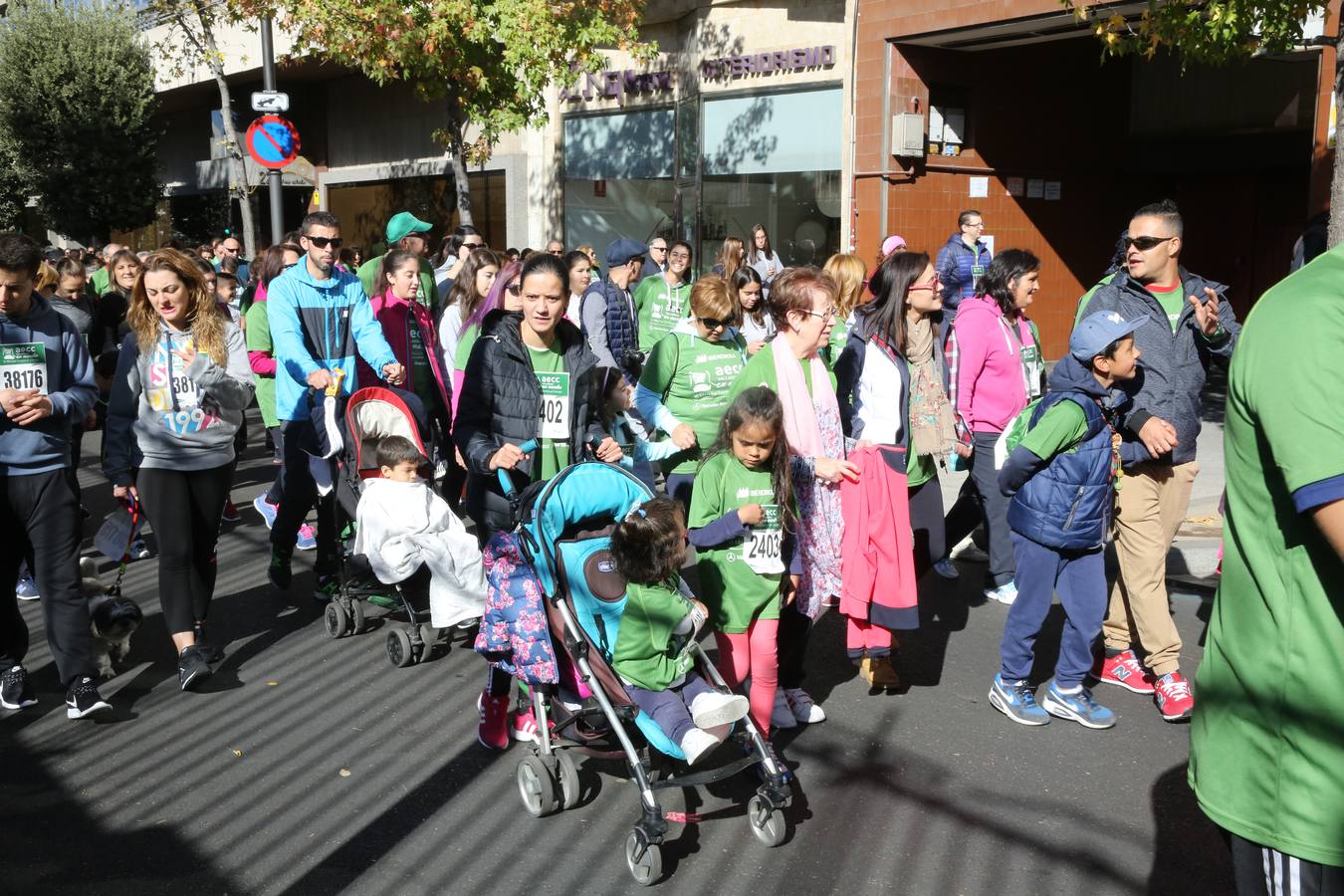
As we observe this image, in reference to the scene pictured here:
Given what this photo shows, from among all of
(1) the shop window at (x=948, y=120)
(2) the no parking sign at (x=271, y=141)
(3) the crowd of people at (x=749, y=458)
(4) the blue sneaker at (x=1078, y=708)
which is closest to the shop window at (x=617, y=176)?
(1) the shop window at (x=948, y=120)

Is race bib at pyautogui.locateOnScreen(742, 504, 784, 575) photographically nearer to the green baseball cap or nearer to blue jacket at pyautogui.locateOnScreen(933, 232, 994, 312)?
the green baseball cap

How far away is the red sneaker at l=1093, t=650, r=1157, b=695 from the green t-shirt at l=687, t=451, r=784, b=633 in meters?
1.96

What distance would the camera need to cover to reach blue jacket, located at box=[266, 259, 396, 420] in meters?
6.89

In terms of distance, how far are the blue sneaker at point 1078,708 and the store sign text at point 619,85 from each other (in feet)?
48.6

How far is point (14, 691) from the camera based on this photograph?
5609 millimetres

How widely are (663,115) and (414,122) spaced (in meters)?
7.72

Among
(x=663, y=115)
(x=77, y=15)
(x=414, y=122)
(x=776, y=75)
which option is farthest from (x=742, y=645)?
(x=77, y=15)

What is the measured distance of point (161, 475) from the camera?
5.79 metres

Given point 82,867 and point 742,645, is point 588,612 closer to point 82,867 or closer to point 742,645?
point 742,645

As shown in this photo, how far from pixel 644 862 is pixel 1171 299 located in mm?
3482

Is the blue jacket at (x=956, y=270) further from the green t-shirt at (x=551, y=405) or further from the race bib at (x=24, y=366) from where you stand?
the race bib at (x=24, y=366)

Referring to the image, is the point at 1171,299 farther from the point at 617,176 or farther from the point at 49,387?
the point at 617,176

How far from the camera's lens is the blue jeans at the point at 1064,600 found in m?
5.19

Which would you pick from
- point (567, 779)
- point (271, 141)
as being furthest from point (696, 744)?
point (271, 141)
